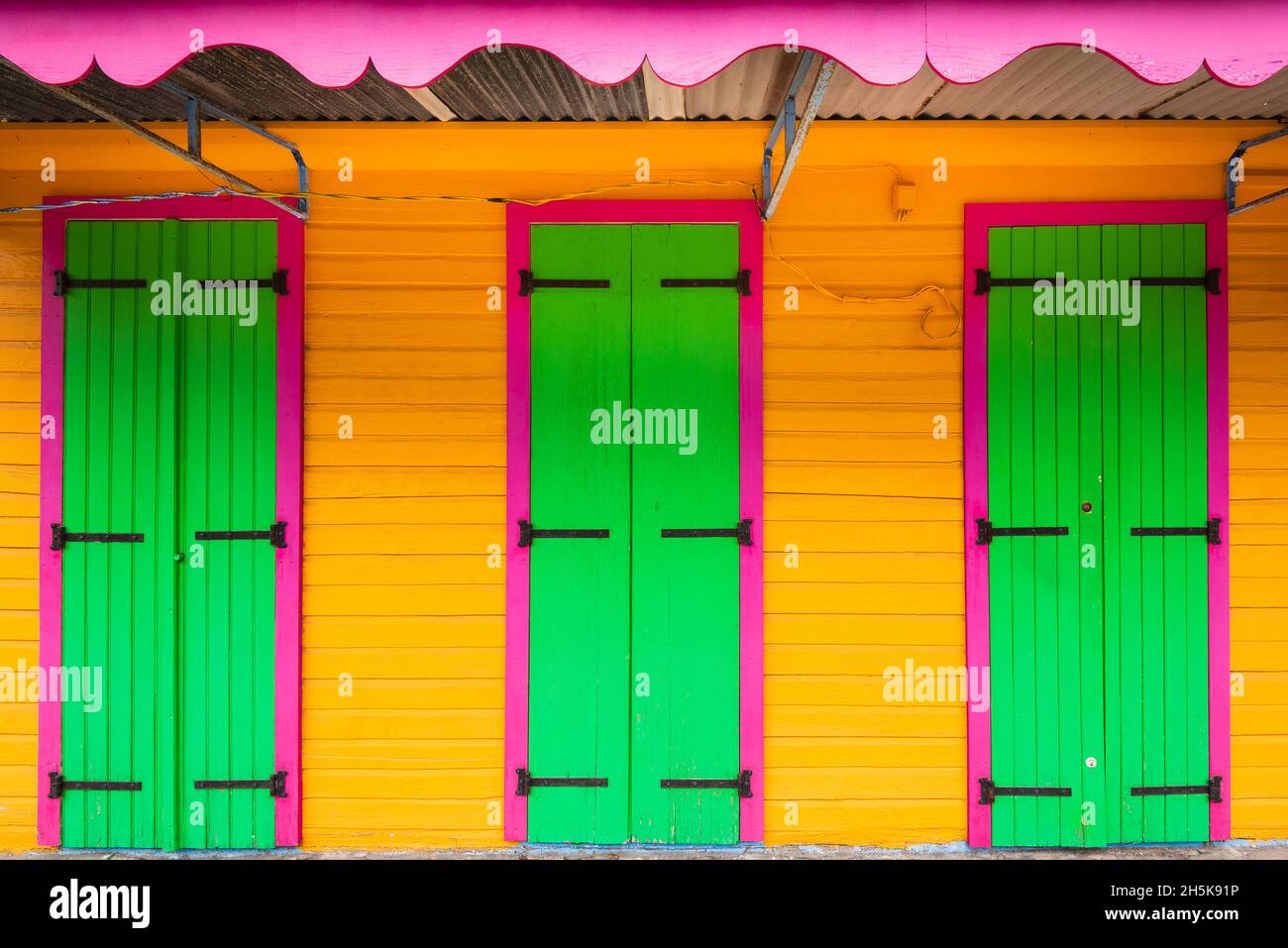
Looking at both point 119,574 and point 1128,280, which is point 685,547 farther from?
point 119,574

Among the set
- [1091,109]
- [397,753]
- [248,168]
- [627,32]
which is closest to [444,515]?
[397,753]

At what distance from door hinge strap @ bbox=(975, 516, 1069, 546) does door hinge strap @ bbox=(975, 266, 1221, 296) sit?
102 cm

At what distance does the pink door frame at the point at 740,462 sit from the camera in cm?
351

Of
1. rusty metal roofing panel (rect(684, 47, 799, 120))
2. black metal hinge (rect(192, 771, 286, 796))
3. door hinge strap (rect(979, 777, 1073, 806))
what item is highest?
rusty metal roofing panel (rect(684, 47, 799, 120))

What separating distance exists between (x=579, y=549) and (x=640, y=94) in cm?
193

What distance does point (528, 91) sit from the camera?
3.23m

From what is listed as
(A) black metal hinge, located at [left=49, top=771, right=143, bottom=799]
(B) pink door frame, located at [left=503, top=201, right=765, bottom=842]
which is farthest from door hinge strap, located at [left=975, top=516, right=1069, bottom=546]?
(A) black metal hinge, located at [left=49, top=771, right=143, bottom=799]

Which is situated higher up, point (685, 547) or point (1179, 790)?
point (685, 547)

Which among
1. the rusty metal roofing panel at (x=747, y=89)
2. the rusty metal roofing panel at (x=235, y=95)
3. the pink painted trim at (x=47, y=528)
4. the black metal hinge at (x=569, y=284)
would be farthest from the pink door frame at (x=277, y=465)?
the rusty metal roofing panel at (x=747, y=89)

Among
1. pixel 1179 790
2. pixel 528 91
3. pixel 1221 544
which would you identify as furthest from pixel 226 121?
pixel 1179 790

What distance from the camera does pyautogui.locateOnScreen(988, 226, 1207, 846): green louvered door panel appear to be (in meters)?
3.49

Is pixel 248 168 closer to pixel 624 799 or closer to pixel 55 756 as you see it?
pixel 55 756

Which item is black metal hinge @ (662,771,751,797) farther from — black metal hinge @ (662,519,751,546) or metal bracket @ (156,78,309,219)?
metal bracket @ (156,78,309,219)

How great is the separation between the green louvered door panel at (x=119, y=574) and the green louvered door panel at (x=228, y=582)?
78 mm
